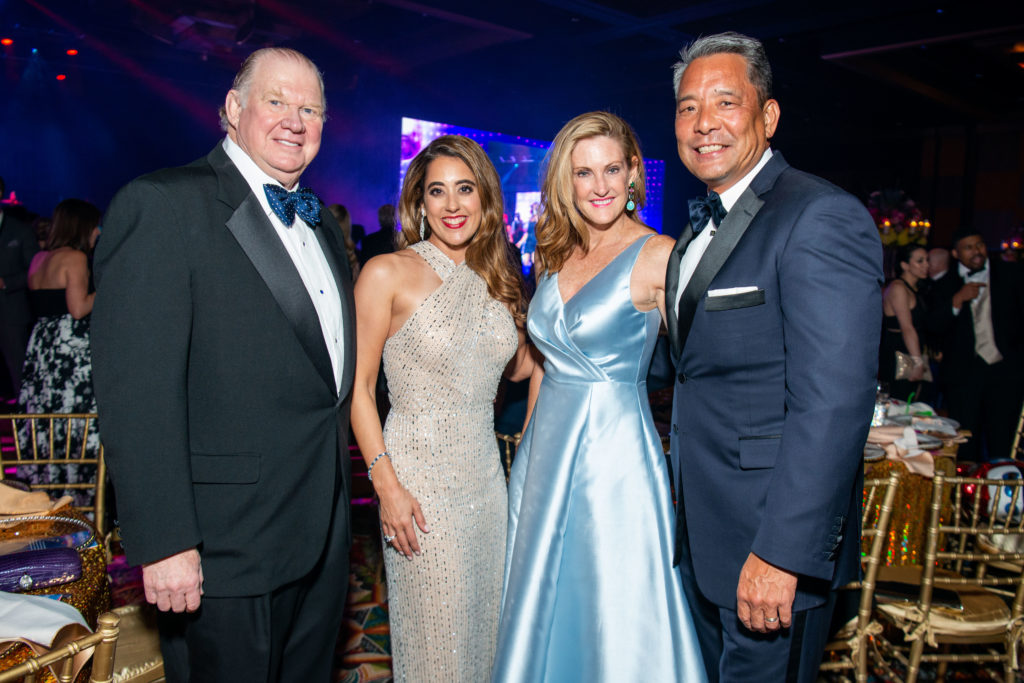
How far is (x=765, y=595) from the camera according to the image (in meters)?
1.53

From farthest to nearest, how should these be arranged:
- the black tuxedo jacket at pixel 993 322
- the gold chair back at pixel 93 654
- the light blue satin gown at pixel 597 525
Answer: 1. the black tuxedo jacket at pixel 993 322
2. the light blue satin gown at pixel 597 525
3. the gold chair back at pixel 93 654

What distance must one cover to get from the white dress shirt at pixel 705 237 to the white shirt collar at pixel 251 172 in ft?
3.35

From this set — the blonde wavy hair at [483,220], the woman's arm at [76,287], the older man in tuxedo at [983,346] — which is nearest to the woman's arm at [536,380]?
the blonde wavy hair at [483,220]

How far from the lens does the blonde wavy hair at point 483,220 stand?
2.37m

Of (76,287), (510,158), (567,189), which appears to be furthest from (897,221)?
(76,287)

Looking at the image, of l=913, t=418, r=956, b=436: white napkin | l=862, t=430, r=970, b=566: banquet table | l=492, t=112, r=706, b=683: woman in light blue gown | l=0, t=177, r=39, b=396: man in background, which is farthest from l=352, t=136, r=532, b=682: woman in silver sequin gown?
l=0, t=177, r=39, b=396: man in background

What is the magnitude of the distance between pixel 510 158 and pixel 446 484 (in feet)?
32.9

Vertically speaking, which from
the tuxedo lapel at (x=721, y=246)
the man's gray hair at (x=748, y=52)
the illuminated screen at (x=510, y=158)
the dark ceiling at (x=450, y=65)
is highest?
the dark ceiling at (x=450, y=65)

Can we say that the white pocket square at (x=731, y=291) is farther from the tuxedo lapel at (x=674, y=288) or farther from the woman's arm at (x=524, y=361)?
the woman's arm at (x=524, y=361)

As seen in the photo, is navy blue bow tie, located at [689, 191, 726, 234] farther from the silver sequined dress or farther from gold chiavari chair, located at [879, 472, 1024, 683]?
gold chiavari chair, located at [879, 472, 1024, 683]

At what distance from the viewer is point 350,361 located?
1876mm

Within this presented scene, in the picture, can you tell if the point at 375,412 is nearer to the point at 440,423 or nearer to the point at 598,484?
the point at 440,423

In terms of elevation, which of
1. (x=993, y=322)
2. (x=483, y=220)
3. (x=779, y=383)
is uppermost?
(x=483, y=220)

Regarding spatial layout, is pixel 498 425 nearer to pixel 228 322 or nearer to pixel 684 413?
pixel 684 413
